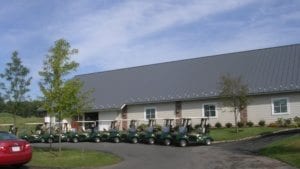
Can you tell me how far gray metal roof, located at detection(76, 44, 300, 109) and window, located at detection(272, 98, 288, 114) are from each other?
84 cm

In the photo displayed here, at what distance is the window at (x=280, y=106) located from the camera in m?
35.2

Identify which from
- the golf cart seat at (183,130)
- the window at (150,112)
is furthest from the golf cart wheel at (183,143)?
the window at (150,112)

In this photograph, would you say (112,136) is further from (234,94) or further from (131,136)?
(234,94)

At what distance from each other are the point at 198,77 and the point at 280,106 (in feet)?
27.7

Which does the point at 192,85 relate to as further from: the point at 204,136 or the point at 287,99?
the point at 204,136

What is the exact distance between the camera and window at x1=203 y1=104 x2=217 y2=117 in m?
38.3

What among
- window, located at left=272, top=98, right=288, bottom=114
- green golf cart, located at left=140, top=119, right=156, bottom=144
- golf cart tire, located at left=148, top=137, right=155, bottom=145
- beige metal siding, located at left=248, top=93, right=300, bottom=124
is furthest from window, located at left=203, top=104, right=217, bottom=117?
golf cart tire, located at left=148, top=137, right=155, bottom=145

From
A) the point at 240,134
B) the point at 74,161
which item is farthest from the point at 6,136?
the point at 240,134

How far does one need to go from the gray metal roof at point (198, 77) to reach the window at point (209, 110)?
33.6 inches

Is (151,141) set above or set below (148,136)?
below

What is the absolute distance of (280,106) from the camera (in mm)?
35469

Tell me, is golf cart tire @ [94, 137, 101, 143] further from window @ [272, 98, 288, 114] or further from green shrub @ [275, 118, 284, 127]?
window @ [272, 98, 288, 114]

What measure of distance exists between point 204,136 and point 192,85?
44.0 feet

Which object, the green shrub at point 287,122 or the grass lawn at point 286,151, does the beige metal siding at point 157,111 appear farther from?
the grass lawn at point 286,151
